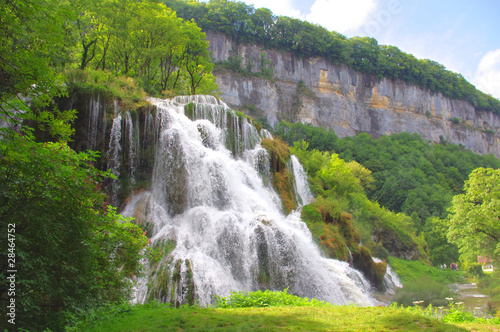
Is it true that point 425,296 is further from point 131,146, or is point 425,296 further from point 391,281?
point 131,146

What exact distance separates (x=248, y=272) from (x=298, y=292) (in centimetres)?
183

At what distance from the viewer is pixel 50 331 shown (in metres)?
4.05

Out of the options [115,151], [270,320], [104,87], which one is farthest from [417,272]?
[104,87]

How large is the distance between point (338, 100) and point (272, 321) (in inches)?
2448

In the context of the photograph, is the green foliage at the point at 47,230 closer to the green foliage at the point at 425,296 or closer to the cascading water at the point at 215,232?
the cascading water at the point at 215,232

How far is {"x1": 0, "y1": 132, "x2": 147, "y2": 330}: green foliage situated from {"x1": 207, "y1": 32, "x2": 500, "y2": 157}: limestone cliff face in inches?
1983

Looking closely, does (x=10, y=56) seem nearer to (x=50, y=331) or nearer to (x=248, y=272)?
(x=50, y=331)

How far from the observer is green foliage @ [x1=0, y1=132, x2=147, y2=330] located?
3969 millimetres

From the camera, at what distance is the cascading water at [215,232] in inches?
397

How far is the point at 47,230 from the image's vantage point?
4.12 metres

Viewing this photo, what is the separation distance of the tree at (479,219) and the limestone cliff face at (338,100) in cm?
3976

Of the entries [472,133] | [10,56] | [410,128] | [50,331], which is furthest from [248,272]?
[472,133]

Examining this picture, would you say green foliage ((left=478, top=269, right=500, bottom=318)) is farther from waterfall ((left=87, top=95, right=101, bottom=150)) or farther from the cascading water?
waterfall ((left=87, top=95, right=101, bottom=150))
